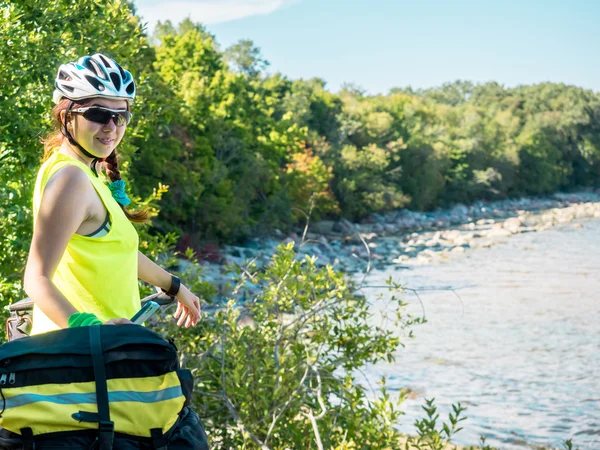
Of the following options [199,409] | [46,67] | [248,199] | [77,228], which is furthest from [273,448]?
[248,199]

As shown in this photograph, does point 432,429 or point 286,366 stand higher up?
point 286,366

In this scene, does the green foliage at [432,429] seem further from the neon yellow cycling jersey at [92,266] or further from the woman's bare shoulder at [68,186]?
the woman's bare shoulder at [68,186]

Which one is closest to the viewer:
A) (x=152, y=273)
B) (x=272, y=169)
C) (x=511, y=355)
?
(x=152, y=273)

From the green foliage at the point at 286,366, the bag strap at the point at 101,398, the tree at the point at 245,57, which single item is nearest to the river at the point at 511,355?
the green foliage at the point at 286,366

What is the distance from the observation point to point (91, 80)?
215cm

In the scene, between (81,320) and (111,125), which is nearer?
(81,320)

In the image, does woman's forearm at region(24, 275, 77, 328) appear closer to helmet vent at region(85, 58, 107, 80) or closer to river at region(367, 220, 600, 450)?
helmet vent at region(85, 58, 107, 80)

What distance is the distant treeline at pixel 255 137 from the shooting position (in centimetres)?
517

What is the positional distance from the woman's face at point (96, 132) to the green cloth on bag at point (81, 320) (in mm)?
545

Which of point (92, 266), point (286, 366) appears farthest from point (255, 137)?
point (92, 266)

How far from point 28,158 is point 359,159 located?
41259 mm

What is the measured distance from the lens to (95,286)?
202 centimetres

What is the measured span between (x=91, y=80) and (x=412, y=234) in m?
39.8

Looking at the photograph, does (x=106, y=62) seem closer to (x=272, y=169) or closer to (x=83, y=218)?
(x=83, y=218)
